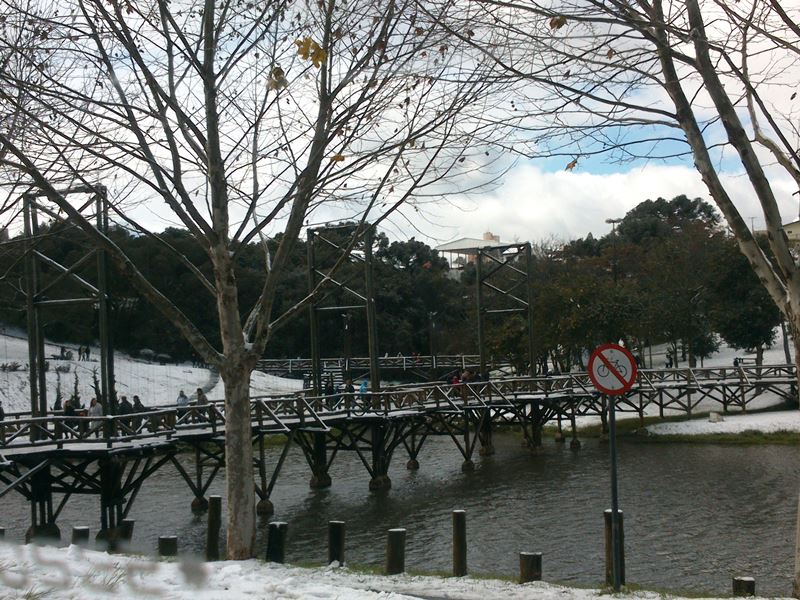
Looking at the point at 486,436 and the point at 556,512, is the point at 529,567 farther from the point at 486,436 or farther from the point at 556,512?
the point at 486,436

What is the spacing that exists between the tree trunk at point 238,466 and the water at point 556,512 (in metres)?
3.62

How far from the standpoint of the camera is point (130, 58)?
10477 millimetres

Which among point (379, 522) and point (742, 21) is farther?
point (379, 522)

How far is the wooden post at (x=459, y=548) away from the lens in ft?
37.3

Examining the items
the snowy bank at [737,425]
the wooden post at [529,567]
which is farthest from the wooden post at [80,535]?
the snowy bank at [737,425]

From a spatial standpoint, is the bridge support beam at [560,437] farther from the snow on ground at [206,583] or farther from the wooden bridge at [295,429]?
the snow on ground at [206,583]

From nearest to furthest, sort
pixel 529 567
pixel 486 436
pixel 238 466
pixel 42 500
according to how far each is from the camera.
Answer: pixel 529 567
pixel 238 466
pixel 42 500
pixel 486 436

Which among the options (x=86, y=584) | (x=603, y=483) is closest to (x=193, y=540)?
(x=603, y=483)

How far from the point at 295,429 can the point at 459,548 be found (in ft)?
43.3

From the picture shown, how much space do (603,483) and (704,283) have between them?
1152 inches

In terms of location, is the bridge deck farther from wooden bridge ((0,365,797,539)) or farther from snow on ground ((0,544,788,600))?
snow on ground ((0,544,788,600))

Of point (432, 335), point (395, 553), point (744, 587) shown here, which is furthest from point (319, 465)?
point (432, 335)

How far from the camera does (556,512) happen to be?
69.7 feet

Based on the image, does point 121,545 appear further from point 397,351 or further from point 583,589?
point 397,351
